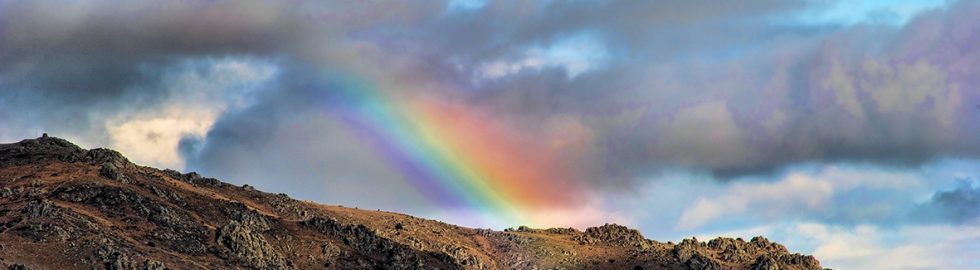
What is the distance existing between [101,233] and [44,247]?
12464 millimetres

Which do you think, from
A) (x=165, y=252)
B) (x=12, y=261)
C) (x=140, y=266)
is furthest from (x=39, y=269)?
(x=165, y=252)

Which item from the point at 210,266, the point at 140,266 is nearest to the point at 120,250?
the point at 140,266

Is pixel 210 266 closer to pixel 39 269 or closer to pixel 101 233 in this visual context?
pixel 101 233

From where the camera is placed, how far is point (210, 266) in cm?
19775

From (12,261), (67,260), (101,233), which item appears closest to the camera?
(12,261)

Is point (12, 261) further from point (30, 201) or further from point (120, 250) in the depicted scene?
point (30, 201)

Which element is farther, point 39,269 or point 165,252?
point 165,252

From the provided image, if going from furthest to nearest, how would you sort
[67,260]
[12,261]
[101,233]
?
[101,233] → [67,260] → [12,261]

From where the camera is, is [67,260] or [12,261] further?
[67,260]

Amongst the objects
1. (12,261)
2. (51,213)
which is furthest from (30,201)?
(12,261)

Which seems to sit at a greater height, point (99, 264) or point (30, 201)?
point (30, 201)

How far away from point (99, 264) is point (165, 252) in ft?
60.1

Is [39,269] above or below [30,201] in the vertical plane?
below

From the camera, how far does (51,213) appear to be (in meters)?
191
